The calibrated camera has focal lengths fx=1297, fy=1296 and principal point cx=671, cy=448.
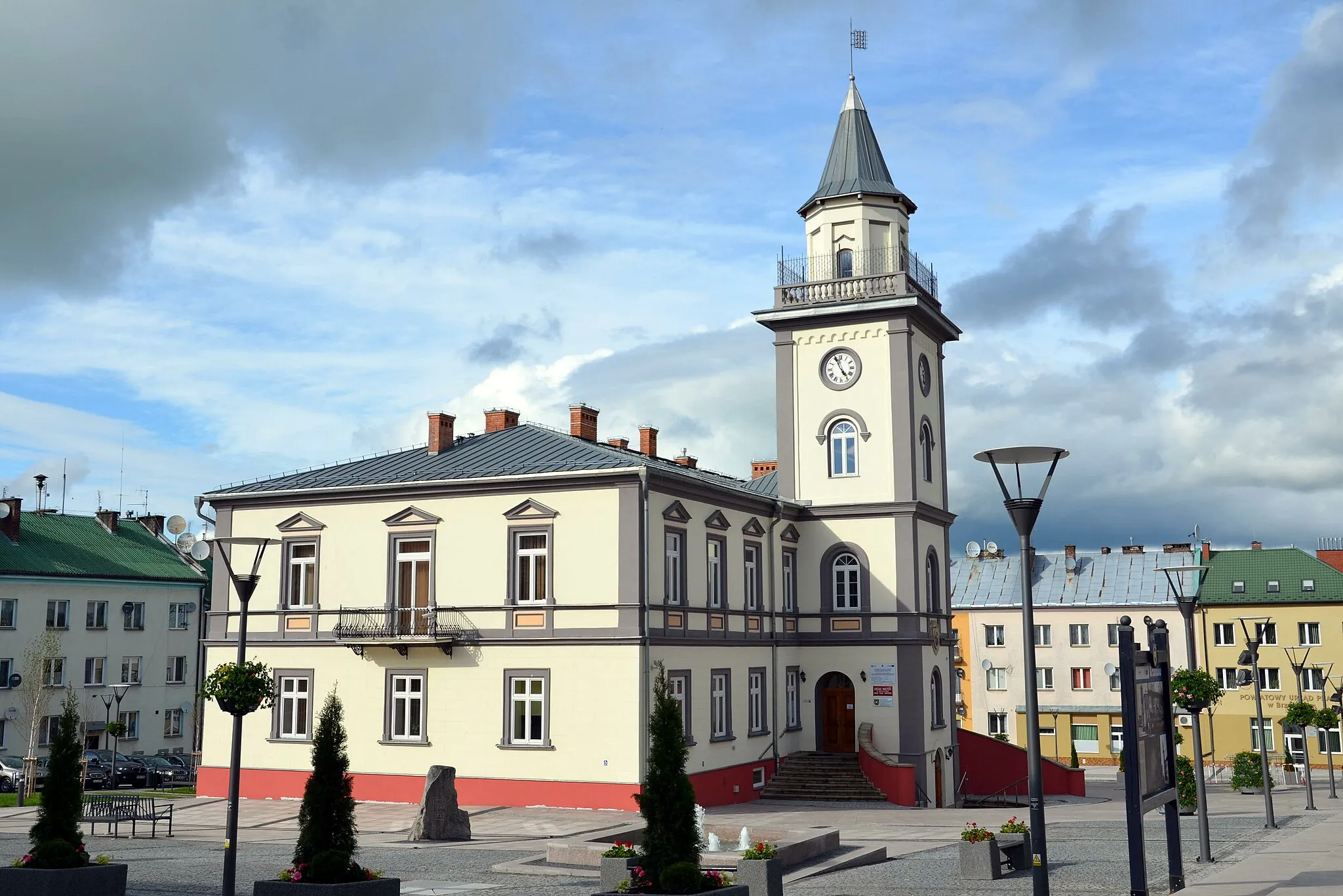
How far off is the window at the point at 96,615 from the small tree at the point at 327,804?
51.3 meters

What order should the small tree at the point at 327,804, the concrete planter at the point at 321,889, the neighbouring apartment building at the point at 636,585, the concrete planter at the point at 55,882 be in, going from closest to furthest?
the concrete planter at the point at 321,889 < the small tree at the point at 327,804 < the concrete planter at the point at 55,882 < the neighbouring apartment building at the point at 636,585

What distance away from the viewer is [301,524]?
34.8 m

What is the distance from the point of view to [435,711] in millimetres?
32438

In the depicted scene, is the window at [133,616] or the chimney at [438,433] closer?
the chimney at [438,433]

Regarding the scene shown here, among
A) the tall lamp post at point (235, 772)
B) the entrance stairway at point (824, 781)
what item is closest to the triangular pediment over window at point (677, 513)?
the entrance stairway at point (824, 781)

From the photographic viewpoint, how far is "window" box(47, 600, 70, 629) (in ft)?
194

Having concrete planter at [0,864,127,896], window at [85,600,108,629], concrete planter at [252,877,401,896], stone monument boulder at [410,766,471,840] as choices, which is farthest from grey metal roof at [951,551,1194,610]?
concrete planter at [0,864,127,896]

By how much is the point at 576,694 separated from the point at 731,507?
7304mm

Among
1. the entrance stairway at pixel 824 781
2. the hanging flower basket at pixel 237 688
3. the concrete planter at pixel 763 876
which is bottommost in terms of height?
the entrance stairway at pixel 824 781

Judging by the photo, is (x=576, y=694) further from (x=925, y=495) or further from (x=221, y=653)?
(x=925, y=495)

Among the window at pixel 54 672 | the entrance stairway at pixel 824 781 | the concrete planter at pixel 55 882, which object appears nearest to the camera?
the concrete planter at pixel 55 882

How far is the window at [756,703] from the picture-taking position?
117ft

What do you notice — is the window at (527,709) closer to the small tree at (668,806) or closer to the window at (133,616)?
the small tree at (668,806)

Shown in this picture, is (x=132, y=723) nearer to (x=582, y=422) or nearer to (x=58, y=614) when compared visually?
(x=58, y=614)
